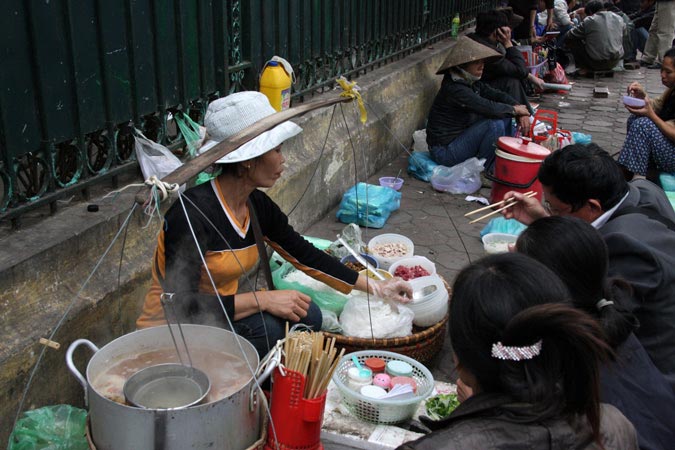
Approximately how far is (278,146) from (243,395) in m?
1.11

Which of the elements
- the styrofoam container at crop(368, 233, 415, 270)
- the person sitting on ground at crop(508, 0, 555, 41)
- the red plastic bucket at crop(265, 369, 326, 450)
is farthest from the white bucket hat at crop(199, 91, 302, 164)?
the person sitting on ground at crop(508, 0, 555, 41)

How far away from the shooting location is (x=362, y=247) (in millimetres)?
4238

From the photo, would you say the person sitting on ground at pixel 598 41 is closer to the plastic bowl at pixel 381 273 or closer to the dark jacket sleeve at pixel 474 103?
the dark jacket sleeve at pixel 474 103

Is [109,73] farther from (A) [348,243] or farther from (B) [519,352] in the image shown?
(B) [519,352]

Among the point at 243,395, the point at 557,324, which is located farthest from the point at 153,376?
the point at 557,324

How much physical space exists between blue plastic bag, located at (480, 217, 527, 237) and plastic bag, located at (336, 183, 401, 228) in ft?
2.43

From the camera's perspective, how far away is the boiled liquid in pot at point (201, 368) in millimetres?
1962

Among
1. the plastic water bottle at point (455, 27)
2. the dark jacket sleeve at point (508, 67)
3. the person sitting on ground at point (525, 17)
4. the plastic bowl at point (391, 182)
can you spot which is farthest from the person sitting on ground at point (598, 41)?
the plastic bowl at point (391, 182)

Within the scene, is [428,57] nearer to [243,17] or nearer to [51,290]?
[243,17]

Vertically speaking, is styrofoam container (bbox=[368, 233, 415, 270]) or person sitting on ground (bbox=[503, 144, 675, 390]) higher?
person sitting on ground (bbox=[503, 144, 675, 390])

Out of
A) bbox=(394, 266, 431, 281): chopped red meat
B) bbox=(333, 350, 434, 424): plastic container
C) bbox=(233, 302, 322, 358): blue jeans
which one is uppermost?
bbox=(233, 302, 322, 358): blue jeans

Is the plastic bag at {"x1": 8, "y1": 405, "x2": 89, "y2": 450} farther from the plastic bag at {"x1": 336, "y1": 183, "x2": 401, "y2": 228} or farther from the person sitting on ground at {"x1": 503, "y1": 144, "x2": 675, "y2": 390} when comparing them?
the plastic bag at {"x1": 336, "y1": 183, "x2": 401, "y2": 228}

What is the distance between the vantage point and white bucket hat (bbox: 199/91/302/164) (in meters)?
2.53

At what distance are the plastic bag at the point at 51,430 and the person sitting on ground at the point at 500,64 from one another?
5448 mm
